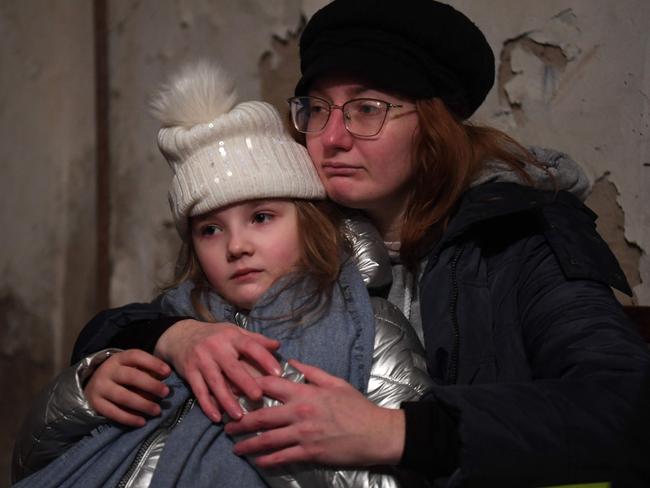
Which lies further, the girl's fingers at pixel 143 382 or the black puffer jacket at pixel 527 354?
the girl's fingers at pixel 143 382

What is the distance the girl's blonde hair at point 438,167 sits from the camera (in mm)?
1727

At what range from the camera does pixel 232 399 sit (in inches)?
54.4

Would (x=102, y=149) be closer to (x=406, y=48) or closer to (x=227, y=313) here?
(x=227, y=313)

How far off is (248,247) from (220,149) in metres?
0.26

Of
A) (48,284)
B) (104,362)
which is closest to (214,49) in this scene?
(48,284)

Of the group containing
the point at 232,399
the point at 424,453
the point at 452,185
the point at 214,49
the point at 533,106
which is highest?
the point at 214,49

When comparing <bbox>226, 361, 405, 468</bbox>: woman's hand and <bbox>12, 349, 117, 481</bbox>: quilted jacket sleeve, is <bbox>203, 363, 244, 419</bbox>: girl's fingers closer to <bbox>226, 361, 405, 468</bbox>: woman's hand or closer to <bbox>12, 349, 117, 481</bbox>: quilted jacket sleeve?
<bbox>226, 361, 405, 468</bbox>: woman's hand

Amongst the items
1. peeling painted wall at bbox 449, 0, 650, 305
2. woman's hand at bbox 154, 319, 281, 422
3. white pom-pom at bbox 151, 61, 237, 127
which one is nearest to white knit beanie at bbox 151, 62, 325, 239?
white pom-pom at bbox 151, 61, 237, 127

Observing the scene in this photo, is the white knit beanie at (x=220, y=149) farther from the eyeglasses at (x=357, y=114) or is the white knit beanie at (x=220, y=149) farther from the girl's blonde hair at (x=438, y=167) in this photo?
the girl's blonde hair at (x=438, y=167)

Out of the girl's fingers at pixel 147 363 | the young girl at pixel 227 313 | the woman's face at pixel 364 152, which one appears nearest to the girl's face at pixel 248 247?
the young girl at pixel 227 313

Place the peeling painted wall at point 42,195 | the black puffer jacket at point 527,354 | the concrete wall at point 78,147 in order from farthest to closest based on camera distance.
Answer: the peeling painted wall at point 42,195, the concrete wall at point 78,147, the black puffer jacket at point 527,354

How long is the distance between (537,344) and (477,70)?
2.20 ft

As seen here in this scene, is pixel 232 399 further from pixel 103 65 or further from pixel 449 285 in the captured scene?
pixel 103 65

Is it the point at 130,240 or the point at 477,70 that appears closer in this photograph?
the point at 477,70
